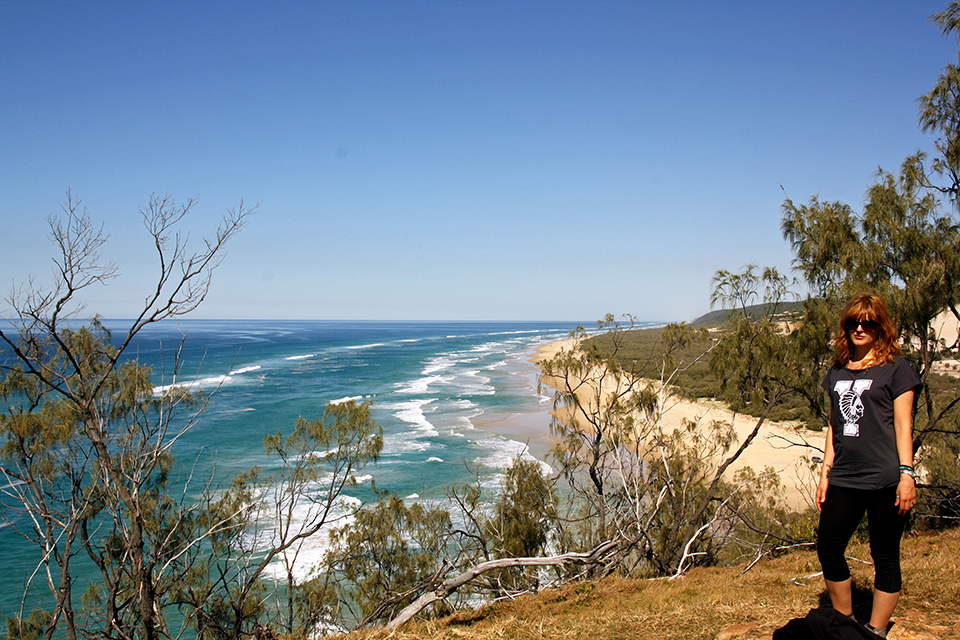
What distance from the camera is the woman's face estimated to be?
2878 millimetres

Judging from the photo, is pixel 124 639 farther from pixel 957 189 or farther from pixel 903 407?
pixel 957 189

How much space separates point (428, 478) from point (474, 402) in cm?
1478

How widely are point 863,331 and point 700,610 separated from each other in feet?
9.33

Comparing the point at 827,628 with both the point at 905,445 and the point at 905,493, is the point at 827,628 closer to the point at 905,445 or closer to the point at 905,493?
the point at 905,493

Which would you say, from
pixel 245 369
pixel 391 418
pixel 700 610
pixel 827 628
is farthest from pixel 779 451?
pixel 245 369

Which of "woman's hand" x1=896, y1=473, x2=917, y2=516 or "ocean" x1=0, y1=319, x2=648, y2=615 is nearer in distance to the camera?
"woman's hand" x1=896, y1=473, x2=917, y2=516

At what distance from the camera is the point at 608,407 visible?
10.4 meters

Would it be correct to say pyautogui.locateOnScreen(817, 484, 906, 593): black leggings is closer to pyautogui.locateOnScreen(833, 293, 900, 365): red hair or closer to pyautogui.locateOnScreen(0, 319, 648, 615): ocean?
pyautogui.locateOnScreen(833, 293, 900, 365): red hair

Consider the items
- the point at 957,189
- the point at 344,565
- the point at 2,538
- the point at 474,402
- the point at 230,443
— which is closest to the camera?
the point at 957,189

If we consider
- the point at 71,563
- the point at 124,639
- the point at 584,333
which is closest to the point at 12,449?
the point at 124,639

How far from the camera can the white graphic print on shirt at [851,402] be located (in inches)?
111

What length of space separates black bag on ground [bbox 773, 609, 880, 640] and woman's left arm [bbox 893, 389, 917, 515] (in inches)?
26.4

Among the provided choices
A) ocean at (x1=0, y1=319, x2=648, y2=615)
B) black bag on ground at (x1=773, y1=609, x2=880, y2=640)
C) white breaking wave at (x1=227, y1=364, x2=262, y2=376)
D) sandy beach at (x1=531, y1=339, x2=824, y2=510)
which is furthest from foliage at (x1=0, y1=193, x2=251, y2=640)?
white breaking wave at (x1=227, y1=364, x2=262, y2=376)

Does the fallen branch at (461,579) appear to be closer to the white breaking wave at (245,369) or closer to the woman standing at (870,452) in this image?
the woman standing at (870,452)
